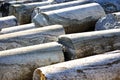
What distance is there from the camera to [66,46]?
2.83 meters

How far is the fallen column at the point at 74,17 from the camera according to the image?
3.51 m

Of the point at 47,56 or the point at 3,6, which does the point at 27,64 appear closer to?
the point at 47,56

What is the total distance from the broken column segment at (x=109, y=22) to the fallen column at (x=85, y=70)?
0.83 metres

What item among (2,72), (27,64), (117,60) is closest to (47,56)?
(27,64)

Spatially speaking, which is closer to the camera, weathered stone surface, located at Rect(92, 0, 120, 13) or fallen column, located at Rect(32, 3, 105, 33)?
fallen column, located at Rect(32, 3, 105, 33)

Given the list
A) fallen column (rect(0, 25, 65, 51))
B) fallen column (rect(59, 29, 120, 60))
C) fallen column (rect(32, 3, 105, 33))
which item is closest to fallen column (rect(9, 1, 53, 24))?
fallen column (rect(32, 3, 105, 33))

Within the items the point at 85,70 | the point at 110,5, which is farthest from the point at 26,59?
the point at 110,5

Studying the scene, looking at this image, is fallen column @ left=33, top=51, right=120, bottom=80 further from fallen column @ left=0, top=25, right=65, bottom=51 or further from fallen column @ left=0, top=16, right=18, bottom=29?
fallen column @ left=0, top=16, right=18, bottom=29

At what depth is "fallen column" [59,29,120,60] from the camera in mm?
2783

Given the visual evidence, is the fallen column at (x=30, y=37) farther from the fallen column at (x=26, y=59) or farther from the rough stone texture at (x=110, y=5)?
the rough stone texture at (x=110, y=5)

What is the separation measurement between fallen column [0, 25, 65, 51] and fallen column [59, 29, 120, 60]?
0.30 meters

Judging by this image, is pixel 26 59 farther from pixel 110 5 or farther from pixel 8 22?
pixel 110 5

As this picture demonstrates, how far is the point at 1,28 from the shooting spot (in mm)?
3820

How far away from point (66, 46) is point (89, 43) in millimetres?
226
